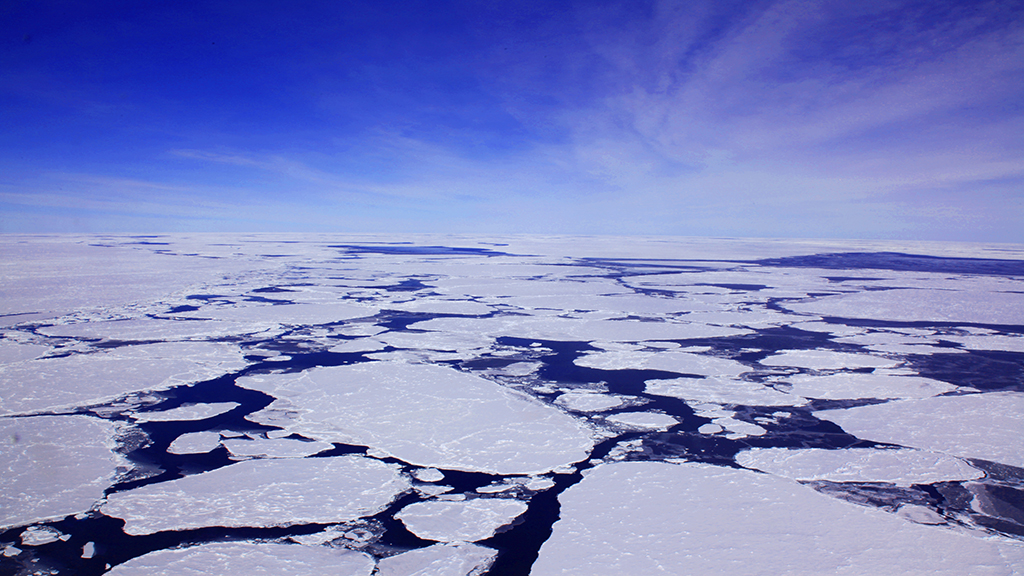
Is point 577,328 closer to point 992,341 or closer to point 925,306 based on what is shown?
point 992,341

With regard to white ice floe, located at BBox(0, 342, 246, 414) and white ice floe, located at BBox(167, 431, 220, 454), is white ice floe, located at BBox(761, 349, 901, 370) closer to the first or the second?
white ice floe, located at BBox(167, 431, 220, 454)

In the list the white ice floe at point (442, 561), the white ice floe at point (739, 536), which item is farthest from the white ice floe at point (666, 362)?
the white ice floe at point (442, 561)

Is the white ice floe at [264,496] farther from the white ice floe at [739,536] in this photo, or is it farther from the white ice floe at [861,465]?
the white ice floe at [861,465]

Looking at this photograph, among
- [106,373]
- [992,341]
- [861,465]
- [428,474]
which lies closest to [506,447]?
[428,474]

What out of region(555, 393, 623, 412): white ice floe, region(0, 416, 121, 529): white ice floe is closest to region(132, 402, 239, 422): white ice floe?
region(0, 416, 121, 529): white ice floe

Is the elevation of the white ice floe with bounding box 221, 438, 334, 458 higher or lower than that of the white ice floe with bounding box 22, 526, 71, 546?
higher

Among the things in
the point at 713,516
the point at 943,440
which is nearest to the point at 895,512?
the point at 713,516
